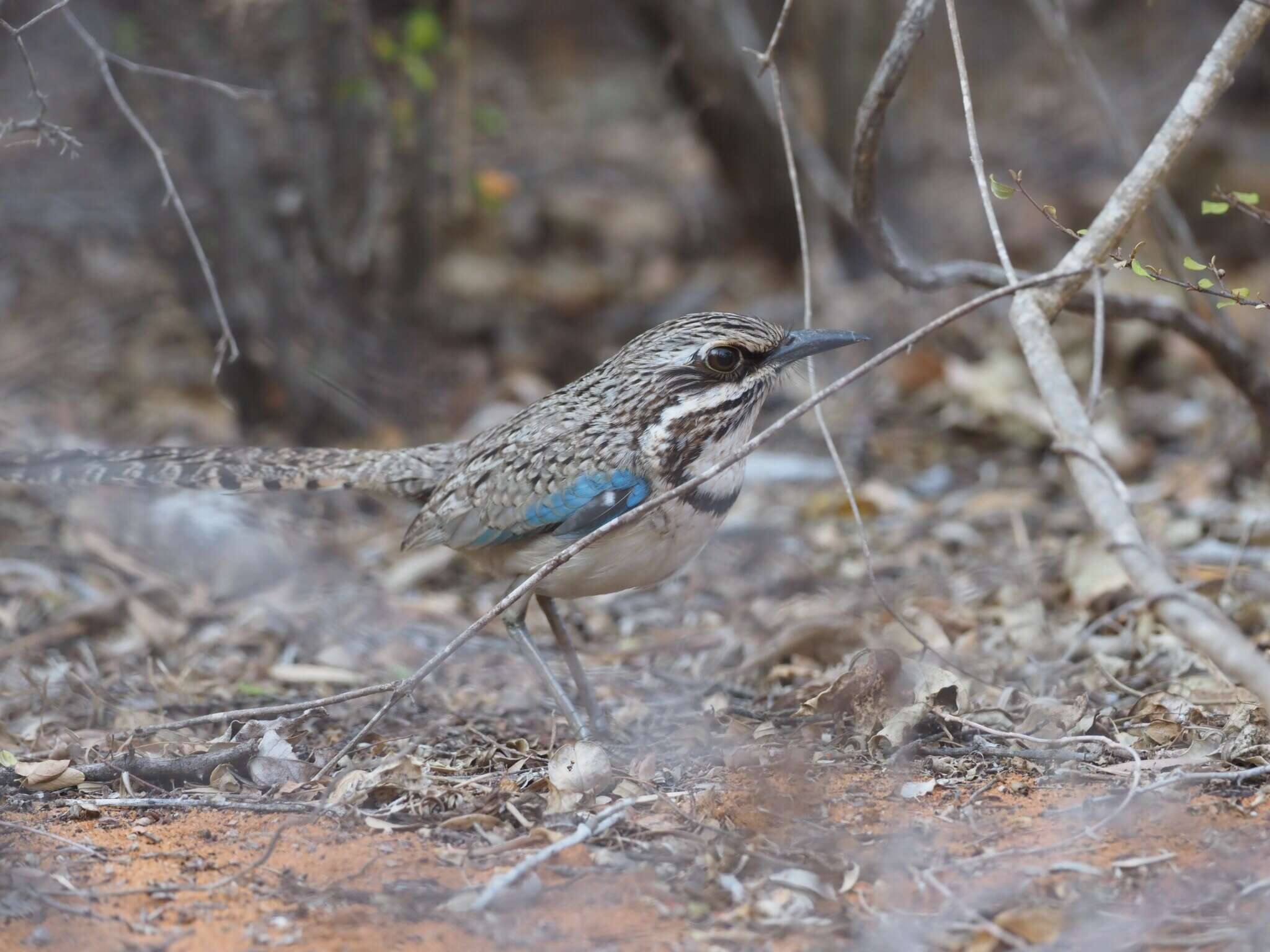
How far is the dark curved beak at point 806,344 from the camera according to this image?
545 cm

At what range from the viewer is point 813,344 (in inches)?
216

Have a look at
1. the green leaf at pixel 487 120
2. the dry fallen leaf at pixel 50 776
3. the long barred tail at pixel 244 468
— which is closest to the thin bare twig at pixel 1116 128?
the long barred tail at pixel 244 468

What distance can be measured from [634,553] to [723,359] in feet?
2.94

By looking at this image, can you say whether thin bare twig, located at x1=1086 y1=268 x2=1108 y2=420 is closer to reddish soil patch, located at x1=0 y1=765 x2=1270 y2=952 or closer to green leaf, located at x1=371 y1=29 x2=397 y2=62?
reddish soil patch, located at x1=0 y1=765 x2=1270 y2=952

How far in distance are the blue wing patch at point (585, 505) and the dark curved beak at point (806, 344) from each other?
77 cm

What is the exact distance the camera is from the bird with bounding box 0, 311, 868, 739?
5.35m

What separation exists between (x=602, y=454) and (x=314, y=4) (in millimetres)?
5083

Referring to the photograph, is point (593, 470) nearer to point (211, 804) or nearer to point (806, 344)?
point (806, 344)

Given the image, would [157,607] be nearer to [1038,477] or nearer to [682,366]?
[682,366]

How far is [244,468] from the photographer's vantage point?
6.04 metres

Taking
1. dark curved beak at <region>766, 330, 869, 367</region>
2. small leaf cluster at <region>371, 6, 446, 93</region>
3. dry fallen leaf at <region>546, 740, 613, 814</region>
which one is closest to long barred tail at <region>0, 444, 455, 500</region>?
dark curved beak at <region>766, 330, 869, 367</region>

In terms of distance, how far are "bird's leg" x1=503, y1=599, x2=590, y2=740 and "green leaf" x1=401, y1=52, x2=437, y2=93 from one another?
14.1ft

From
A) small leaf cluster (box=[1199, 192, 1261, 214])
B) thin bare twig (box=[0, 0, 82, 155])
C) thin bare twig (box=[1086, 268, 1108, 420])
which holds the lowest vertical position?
thin bare twig (box=[1086, 268, 1108, 420])

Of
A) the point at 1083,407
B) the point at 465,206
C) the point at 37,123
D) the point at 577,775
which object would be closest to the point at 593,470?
the point at 577,775
